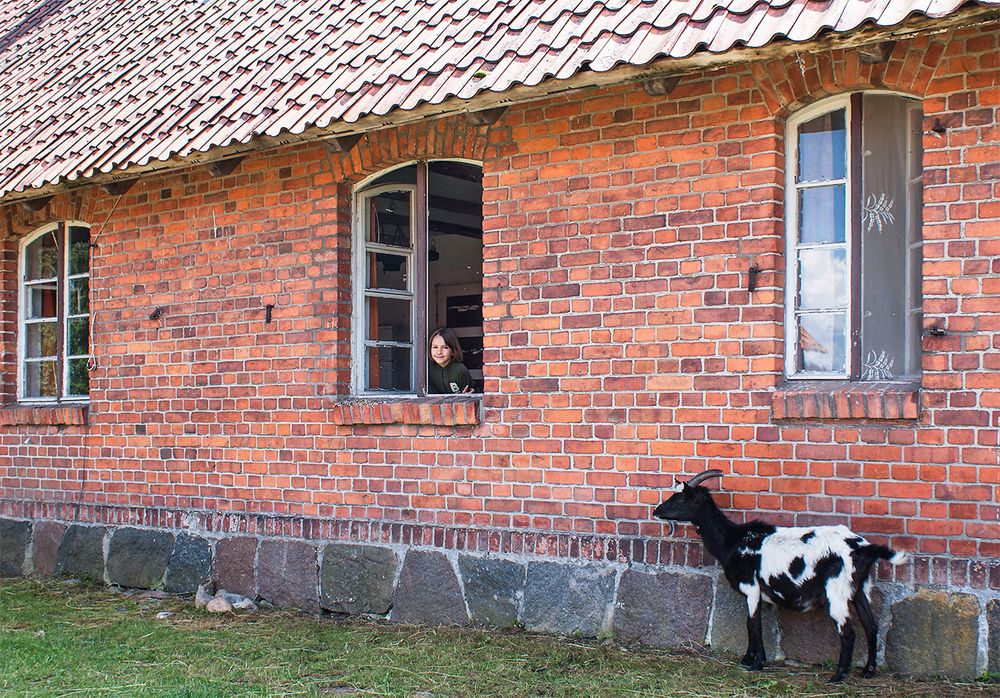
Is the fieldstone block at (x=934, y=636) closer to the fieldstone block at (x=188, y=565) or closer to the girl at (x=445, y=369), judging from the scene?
the girl at (x=445, y=369)

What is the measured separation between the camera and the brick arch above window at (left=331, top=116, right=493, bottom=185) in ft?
24.8

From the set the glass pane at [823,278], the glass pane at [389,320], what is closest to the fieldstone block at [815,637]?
the glass pane at [823,278]

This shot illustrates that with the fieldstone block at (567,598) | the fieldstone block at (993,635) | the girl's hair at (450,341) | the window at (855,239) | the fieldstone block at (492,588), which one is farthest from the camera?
the girl's hair at (450,341)

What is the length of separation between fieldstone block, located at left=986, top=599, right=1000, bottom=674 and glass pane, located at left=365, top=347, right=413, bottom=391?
4.32 metres

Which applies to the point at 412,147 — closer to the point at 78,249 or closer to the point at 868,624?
the point at 78,249

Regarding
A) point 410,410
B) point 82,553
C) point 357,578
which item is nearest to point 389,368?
point 410,410

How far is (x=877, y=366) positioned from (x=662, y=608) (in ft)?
5.91

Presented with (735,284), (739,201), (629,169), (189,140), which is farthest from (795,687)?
(189,140)

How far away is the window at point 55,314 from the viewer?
403 inches

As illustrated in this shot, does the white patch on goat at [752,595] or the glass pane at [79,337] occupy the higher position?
the glass pane at [79,337]

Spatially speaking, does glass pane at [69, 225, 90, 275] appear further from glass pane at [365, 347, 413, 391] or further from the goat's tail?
the goat's tail

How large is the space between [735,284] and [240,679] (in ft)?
11.4

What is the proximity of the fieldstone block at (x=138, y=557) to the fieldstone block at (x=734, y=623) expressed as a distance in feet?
15.0

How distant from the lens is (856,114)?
632 cm
